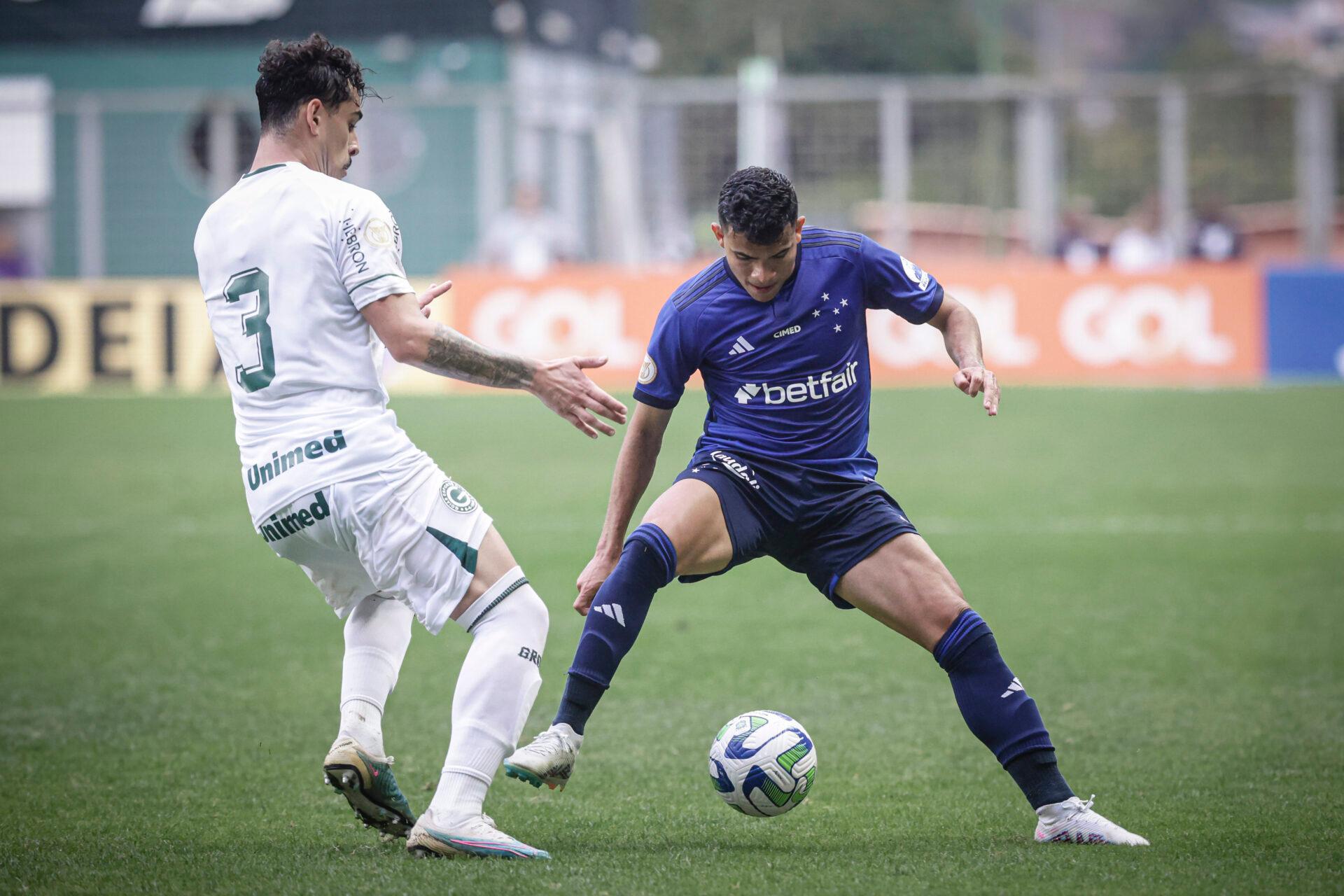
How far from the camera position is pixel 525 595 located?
4.24 metres

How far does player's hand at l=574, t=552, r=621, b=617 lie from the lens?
15.5 feet

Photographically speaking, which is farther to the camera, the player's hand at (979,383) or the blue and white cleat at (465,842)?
the player's hand at (979,383)

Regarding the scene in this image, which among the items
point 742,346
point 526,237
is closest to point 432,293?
point 742,346

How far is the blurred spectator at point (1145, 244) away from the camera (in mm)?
19906

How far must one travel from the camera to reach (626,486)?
4684mm

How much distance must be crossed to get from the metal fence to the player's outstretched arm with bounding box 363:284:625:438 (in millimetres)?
15762

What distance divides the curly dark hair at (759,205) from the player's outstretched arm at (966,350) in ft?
2.20

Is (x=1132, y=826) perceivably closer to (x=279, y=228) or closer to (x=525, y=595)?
(x=525, y=595)

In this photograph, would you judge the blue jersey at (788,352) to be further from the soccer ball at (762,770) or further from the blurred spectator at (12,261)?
the blurred spectator at (12,261)

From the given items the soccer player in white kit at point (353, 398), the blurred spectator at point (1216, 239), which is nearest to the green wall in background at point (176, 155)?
the blurred spectator at point (1216, 239)

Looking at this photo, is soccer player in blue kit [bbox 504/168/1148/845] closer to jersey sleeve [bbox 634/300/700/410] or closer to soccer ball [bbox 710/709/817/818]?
jersey sleeve [bbox 634/300/700/410]

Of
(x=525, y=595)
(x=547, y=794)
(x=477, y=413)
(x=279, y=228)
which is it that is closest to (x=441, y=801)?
(x=525, y=595)

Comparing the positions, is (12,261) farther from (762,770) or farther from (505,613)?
(762,770)

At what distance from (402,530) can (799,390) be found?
4.53ft
